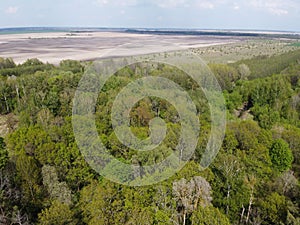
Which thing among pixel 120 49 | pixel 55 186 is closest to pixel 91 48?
pixel 120 49

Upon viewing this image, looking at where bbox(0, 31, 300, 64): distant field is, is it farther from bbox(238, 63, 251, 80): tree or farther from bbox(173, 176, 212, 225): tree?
bbox(173, 176, 212, 225): tree

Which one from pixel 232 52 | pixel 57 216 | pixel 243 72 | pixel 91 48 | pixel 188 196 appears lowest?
pixel 232 52

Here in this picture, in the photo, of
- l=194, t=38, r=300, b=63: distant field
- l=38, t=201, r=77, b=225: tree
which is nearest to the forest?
l=38, t=201, r=77, b=225: tree

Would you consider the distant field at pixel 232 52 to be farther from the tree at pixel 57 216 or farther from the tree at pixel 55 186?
the tree at pixel 57 216

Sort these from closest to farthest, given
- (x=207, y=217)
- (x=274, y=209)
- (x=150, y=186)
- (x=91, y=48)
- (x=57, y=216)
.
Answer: (x=207, y=217), (x=57, y=216), (x=150, y=186), (x=274, y=209), (x=91, y=48)

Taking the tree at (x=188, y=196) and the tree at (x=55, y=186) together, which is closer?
the tree at (x=188, y=196)

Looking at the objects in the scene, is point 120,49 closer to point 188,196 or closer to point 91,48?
point 91,48

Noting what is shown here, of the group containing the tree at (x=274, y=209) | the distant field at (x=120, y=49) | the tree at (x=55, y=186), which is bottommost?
the tree at (x=274, y=209)

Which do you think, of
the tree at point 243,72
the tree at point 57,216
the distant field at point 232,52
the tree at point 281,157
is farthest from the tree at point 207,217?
the distant field at point 232,52
